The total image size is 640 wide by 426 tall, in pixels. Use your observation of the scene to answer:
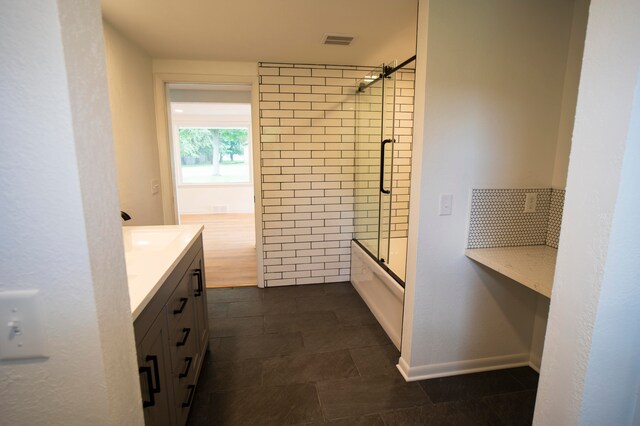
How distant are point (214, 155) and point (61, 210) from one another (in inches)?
301

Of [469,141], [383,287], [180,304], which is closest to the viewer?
[180,304]

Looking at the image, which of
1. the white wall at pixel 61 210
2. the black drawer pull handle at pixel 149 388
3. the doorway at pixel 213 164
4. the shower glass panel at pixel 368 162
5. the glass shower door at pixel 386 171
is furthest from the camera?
the doorway at pixel 213 164

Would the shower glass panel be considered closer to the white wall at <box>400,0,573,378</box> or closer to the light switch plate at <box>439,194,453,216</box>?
the white wall at <box>400,0,573,378</box>

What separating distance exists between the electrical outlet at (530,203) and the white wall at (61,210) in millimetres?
2144

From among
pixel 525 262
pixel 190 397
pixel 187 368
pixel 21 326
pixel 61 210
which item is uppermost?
pixel 61 210

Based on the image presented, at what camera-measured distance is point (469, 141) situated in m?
1.85

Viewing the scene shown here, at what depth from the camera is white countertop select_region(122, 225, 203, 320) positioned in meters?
1.10

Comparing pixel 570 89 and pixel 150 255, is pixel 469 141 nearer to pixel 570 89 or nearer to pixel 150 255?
pixel 570 89

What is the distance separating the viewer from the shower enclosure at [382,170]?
264 centimetres

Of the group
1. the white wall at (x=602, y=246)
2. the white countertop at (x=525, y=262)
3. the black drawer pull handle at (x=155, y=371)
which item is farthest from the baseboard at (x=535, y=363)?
the black drawer pull handle at (x=155, y=371)

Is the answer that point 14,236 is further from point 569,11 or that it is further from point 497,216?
point 569,11

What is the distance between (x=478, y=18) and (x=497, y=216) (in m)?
1.11

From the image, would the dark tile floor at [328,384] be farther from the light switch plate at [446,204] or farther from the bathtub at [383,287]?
the light switch plate at [446,204]

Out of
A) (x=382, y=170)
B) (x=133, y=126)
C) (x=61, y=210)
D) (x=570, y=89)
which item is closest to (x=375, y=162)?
(x=382, y=170)
